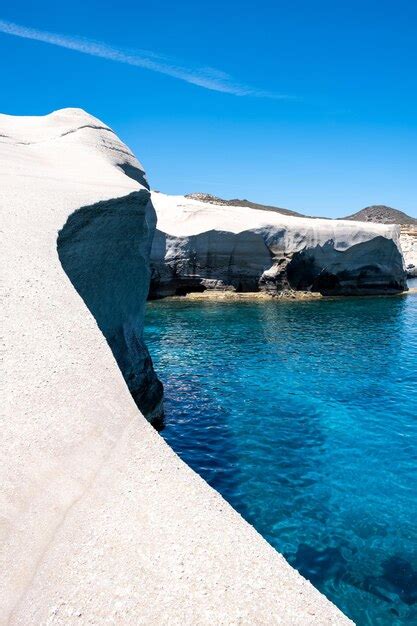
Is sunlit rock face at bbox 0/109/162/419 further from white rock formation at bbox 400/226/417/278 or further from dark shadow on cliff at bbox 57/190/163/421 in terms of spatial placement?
white rock formation at bbox 400/226/417/278

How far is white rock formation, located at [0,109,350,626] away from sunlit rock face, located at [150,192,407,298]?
40043mm

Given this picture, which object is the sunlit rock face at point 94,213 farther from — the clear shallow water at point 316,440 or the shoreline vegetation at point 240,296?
the shoreline vegetation at point 240,296

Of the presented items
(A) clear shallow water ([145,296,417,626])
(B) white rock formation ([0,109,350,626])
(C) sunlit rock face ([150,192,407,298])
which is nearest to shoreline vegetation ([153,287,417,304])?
(C) sunlit rock face ([150,192,407,298])

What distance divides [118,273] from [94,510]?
8702mm

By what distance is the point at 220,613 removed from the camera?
3482 mm

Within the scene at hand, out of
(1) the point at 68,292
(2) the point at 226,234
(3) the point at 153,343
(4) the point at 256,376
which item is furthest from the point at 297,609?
(2) the point at 226,234

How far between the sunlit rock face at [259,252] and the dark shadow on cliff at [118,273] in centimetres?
3047

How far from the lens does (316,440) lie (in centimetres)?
1510

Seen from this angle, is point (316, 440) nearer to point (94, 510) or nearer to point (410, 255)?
point (94, 510)

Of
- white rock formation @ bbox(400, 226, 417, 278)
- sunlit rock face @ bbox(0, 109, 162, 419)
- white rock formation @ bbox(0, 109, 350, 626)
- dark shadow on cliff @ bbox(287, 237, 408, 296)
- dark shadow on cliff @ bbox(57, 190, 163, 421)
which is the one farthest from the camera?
white rock formation @ bbox(400, 226, 417, 278)

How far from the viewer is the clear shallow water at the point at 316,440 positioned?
943cm

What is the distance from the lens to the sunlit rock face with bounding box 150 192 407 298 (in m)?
46.8

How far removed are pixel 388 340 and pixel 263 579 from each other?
1088 inches

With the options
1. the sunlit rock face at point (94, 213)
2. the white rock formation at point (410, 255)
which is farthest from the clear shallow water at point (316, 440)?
the white rock formation at point (410, 255)
